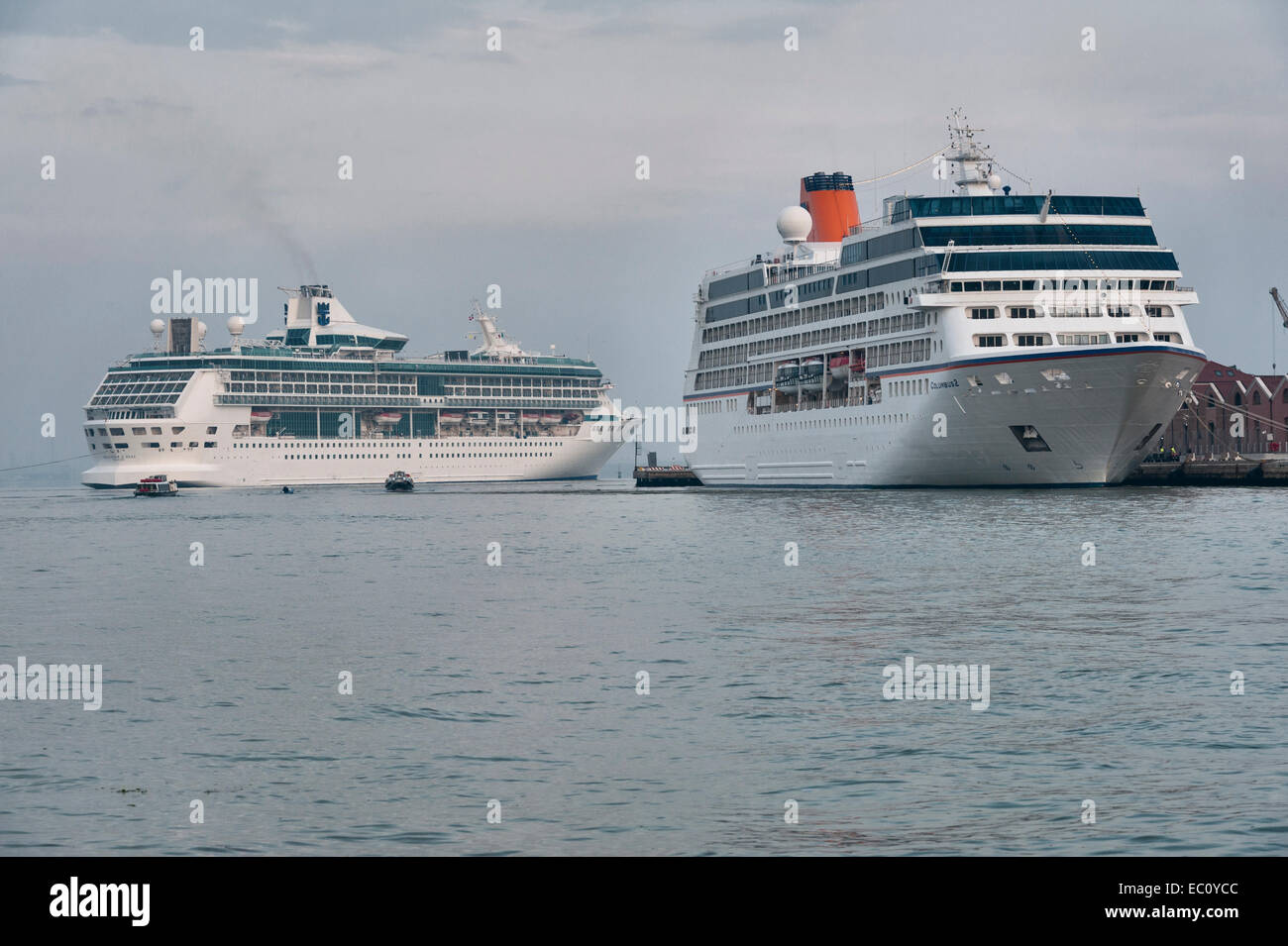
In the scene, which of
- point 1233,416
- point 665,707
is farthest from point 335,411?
point 665,707

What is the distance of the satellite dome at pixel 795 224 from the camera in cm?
11038

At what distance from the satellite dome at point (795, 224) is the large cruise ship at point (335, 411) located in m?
70.9

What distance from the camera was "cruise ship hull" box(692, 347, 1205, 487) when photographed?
73750 mm

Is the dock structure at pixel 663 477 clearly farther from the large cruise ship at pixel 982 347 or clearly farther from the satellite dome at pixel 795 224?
the large cruise ship at pixel 982 347

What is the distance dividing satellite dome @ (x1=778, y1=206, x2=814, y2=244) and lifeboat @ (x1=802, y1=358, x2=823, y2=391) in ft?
46.5

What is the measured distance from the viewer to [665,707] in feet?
70.8

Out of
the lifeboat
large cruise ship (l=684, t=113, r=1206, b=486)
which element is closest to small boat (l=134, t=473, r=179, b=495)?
large cruise ship (l=684, t=113, r=1206, b=486)

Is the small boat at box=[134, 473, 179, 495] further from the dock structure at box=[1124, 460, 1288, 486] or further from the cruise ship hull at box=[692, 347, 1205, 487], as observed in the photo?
the dock structure at box=[1124, 460, 1288, 486]

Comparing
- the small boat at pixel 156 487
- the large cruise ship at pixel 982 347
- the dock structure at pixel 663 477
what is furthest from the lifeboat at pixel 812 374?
the small boat at pixel 156 487

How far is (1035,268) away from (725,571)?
145ft

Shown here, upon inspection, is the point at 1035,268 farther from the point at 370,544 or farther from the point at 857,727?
the point at 857,727

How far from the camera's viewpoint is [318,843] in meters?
14.4

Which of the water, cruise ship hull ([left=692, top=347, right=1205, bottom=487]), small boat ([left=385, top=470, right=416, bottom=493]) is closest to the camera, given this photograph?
the water

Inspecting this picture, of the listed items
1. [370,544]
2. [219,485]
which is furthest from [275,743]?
[219,485]
